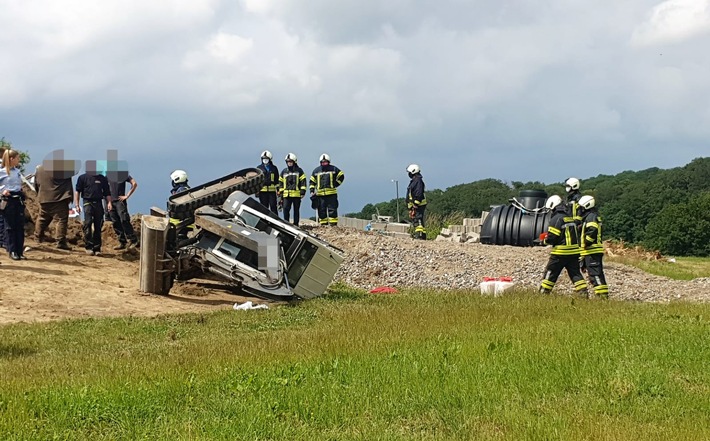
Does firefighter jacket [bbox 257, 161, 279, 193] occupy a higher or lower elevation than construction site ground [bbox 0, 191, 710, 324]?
higher

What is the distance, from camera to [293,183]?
23.8m

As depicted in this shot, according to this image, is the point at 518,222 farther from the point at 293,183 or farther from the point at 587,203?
the point at 587,203

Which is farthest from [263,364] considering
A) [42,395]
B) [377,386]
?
[42,395]

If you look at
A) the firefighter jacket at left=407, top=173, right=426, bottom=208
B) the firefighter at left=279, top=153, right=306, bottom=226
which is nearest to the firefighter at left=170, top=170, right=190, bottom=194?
the firefighter at left=279, top=153, right=306, bottom=226

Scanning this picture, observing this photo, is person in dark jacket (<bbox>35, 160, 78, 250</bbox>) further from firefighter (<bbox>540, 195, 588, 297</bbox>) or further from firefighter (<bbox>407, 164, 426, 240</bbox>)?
firefighter (<bbox>407, 164, 426, 240</bbox>)

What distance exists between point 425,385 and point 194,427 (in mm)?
2150

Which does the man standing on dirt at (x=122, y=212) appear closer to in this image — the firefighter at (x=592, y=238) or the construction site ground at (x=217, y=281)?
the construction site ground at (x=217, y=281)

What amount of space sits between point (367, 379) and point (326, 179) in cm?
1619

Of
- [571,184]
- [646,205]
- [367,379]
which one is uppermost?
[646,205]

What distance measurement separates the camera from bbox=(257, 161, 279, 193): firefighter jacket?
23242 millimetres

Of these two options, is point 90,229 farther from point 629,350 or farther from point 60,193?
point 629,350

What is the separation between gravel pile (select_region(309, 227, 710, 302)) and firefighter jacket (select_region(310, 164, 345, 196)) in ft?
3.96

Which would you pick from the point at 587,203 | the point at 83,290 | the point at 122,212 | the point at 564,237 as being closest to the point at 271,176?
the point at 122,212

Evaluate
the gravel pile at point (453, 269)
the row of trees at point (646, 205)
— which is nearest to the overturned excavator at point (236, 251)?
the gravel pile at point (453, 269)
